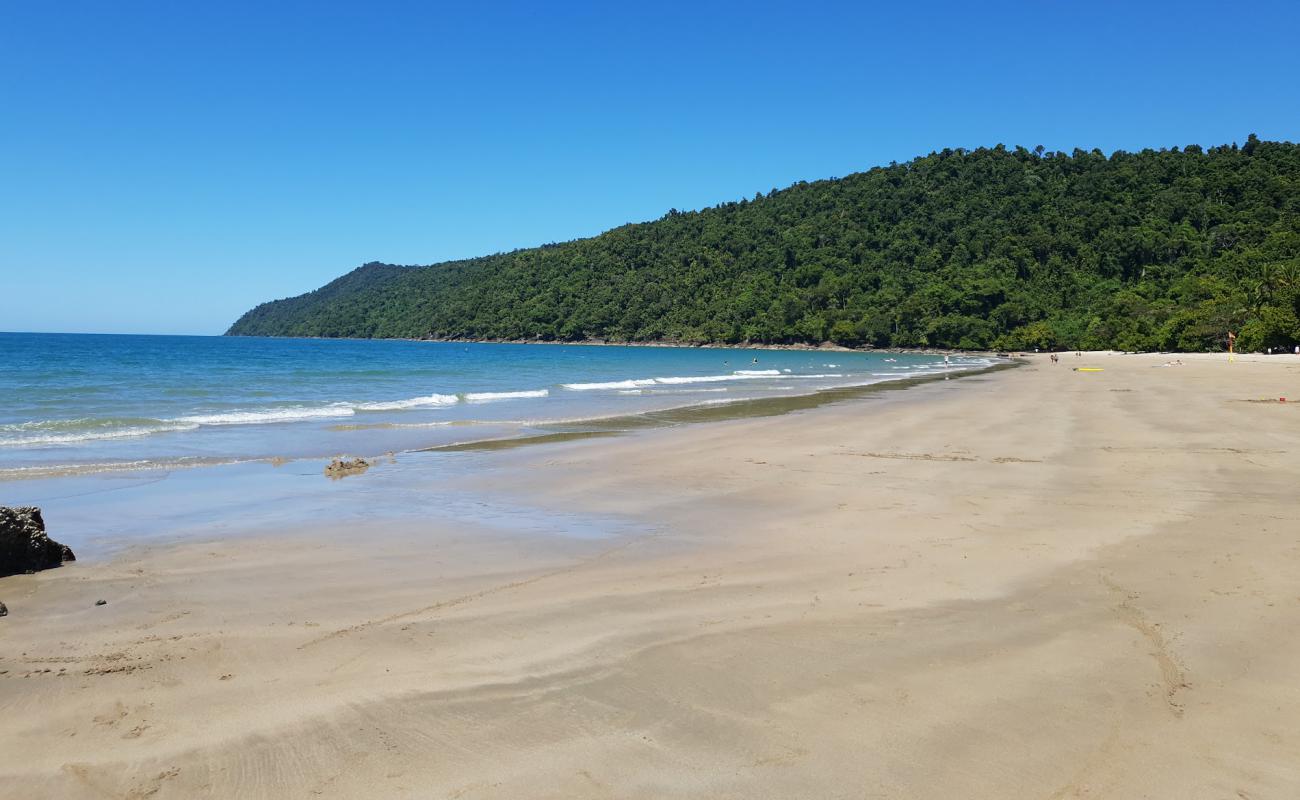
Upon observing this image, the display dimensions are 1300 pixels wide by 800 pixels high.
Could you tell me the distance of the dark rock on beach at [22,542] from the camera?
6.61 m

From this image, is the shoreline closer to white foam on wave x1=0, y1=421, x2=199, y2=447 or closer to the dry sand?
white foam on wave x1=0, y1=421, x2=199, y2=447

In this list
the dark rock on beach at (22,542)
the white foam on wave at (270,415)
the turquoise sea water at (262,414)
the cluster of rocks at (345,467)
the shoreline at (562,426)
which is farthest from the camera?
the white foam on wave at (270,415)

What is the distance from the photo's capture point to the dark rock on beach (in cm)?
661

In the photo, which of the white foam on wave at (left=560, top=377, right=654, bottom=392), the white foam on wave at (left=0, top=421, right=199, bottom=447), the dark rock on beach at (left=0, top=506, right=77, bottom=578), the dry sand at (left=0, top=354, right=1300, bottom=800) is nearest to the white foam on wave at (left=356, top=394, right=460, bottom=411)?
the white foam on wave at (left=0, top=421, right=199, bottom=447)

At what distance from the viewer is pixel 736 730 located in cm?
378

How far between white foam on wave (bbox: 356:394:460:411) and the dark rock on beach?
18264mm

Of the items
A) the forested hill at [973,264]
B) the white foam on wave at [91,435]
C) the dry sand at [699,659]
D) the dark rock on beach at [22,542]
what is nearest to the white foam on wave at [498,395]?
the white foam on wave at [91,435]

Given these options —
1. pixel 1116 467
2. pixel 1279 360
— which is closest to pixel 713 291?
pixel 1279 360

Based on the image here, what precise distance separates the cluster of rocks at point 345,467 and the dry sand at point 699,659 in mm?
4263

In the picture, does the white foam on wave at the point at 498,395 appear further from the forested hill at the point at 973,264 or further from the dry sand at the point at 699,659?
the forested hill at the point at 973,264

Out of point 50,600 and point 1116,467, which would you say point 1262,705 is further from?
point 1116,467

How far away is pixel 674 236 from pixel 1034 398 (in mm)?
173619

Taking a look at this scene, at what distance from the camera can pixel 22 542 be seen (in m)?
6.66

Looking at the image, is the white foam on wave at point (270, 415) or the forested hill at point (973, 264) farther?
the forested hill at point (973, 264)
